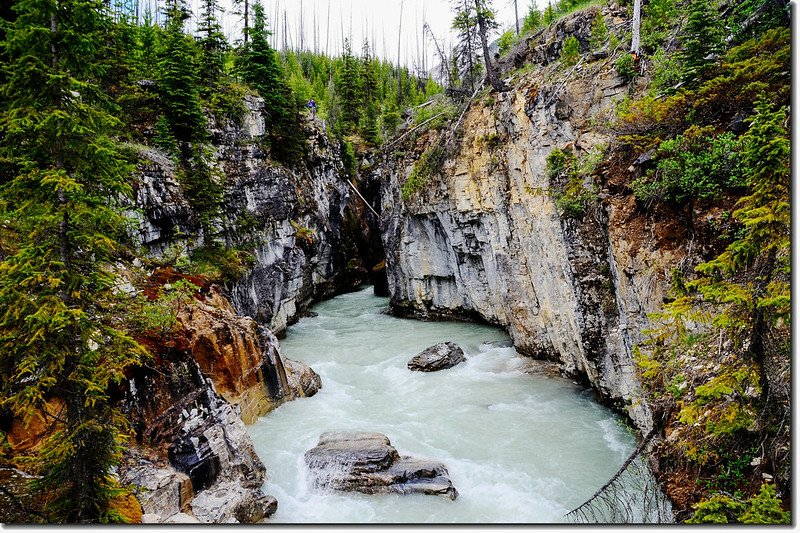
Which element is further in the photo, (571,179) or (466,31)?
(466,31)

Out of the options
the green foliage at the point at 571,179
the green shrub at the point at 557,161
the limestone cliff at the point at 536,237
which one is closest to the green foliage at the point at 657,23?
the limestone cliff at the point at 536,237

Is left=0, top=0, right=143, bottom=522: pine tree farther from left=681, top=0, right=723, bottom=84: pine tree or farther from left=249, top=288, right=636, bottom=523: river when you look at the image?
left=681, top=0, right=723, bottom=84: pine tree

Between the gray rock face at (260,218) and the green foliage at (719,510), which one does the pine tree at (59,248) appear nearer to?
the green foliage at (719,510)

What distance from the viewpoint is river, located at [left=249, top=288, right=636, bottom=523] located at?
7742 millimetres

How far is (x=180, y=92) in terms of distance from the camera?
1582cm

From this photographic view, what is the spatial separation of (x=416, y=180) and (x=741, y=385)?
1734cm

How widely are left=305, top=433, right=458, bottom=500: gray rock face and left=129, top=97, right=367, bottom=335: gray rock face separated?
30.6 feet

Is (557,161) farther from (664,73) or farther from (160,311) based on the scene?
(160,311)

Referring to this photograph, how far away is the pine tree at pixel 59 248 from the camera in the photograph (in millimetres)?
4711

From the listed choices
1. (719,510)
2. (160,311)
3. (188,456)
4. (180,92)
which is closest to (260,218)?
(180,92)

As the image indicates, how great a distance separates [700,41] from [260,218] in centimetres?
1617

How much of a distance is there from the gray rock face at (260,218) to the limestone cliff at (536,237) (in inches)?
152

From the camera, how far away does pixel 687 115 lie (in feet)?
26.2

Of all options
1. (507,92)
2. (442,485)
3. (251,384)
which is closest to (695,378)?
(442,485)
